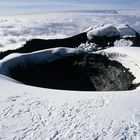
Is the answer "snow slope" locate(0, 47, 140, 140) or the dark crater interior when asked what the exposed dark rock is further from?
"snow slope" locate(0, 47, 140, 140)

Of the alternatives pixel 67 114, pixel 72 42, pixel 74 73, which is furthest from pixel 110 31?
pixel 67 114

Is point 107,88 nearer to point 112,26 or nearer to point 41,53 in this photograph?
point 41,53

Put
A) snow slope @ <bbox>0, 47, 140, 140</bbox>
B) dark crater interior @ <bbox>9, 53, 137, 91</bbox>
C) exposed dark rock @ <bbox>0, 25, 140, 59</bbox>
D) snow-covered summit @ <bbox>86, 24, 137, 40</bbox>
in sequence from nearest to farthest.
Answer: snow slope @ <bbox>0, 47, 140, 140</bbox> < dark crater interior @ <bbox>9, 53, 137, 91</bbox> < exposed dark rock @ <bbox>0, 25, 140, 59</bbox> < snow-covered summit @ <bbox>86, 24, 137, 40</bbox>

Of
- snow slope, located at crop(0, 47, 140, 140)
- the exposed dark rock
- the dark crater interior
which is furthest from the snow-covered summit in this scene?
snow slope, located at crop(0, 47, 140, 140)

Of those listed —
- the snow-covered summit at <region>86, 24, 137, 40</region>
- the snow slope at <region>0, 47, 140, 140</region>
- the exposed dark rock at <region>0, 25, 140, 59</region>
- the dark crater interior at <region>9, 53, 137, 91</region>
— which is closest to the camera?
the snow slope at <region>0, 47, 140, 140</region>

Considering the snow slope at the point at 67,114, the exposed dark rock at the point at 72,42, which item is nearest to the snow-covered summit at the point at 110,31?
the exposed dark rock at the point at 72,42

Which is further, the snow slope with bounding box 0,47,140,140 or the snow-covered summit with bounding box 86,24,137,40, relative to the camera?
the snow-covered summit with bounding box 86,24,137,40

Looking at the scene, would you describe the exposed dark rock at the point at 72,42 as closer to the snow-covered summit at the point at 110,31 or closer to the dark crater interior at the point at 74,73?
the snow-covered summit at the point at 110,31

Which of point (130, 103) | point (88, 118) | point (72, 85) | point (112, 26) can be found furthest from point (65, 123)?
point (112, 26)
